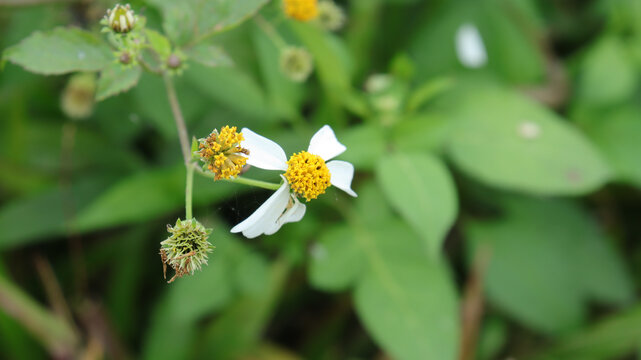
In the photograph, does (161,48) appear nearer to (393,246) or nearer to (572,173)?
(393,246)

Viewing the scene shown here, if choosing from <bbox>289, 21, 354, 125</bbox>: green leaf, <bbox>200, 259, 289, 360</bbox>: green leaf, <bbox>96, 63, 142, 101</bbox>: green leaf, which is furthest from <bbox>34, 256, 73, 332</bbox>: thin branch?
<bbox>289, 21, 354, 125</bbox>: green leaf

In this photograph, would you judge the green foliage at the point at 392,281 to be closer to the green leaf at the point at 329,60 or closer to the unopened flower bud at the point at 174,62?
the green leaf at the point at 329,60

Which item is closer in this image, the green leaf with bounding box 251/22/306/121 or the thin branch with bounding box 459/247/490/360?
the green leaf with bounding box 251/22/306/121

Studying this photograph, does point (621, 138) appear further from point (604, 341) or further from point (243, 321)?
point (243, 321)

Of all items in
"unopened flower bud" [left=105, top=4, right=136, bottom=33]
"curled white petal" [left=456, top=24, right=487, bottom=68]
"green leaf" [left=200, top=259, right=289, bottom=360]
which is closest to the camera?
"unopened flower bud" [left=105, top=4, right=136, bottom=33]

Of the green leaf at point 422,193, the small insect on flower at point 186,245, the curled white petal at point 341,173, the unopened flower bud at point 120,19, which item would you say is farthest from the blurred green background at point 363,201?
the small insect on flower at point 186,245

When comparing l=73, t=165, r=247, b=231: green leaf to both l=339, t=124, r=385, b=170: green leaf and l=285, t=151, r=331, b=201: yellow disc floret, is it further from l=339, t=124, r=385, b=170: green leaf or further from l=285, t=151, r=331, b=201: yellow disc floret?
l=285, t=151, r=331, b=201: yellow disc floret
